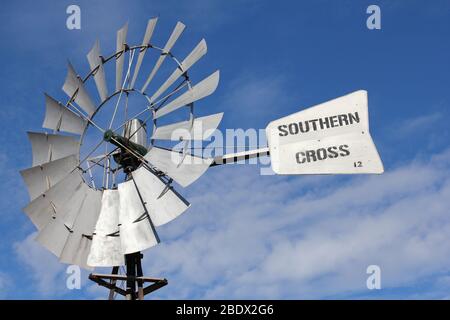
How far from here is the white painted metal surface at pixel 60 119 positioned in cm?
1203

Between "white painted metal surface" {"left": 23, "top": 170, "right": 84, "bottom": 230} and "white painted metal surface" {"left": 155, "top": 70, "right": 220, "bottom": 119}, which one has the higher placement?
"white painted metal surface" {"left": 155, "top": 70, "right": 220, "bottom": 119}

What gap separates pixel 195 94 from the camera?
11.2 m

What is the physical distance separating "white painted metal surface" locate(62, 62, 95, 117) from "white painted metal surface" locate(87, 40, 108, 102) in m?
0.29

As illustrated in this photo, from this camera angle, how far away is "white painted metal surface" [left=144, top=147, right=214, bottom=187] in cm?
1028

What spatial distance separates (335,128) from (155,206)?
3.43 m

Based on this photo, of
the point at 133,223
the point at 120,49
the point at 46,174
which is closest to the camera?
the point at 133,223

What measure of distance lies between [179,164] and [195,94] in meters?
1.48

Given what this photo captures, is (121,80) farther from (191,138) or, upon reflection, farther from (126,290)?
(126,290)

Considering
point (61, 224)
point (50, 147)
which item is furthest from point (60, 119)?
point (61, 224)

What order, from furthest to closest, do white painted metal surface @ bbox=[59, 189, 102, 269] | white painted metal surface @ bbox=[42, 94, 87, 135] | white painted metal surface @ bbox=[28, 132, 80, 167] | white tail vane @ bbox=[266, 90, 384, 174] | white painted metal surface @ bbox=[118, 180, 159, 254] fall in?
white painted metal surface @ bbox=[42, 94, 87, 135] → white painted metal surface @ bbox=[28, 132, 80, 167] → white painted metal surface @ bbox=[59, 189, 102, 269] → white painted metal surface @ bbox=[118, 180, 159, 254] → white tail vane @ bbox=[266, 90, 384, 174]

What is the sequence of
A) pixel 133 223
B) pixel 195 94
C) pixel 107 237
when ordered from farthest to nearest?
pixel 195 94
pixel 107 237
pixel 133 223

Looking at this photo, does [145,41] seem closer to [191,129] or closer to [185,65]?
[185,65]

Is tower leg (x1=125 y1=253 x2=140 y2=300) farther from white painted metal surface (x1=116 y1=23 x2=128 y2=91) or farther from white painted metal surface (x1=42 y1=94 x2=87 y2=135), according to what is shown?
white painted metal surface (x1=116 y1=23 x2=128 y2=91)

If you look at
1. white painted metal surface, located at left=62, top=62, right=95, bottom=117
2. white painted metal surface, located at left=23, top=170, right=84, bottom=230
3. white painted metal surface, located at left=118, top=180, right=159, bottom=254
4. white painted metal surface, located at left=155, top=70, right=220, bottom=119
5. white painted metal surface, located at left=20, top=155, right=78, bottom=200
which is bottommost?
white painted metal surface, located at left=118, top=180, right=159, bottom=254
